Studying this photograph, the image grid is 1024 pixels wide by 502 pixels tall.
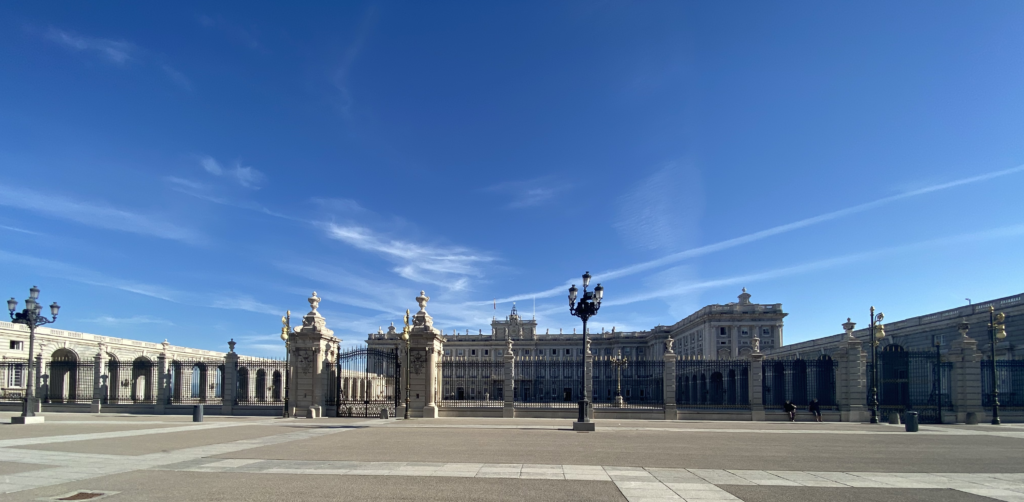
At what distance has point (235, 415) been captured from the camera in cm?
3609

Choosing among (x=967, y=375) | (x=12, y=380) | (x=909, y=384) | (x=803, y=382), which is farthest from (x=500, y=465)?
(x=12, y=380)

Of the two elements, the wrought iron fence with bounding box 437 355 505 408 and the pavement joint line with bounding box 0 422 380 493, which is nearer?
the pavement joint line with bounding box 0 422 380 493

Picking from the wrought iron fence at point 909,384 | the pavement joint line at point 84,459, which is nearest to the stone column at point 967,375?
the wrought iron fence at point 909,384

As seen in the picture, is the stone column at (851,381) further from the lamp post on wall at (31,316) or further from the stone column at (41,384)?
the stone column at (41,384)

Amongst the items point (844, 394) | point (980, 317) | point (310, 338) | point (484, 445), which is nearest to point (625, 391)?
point (980, 317)

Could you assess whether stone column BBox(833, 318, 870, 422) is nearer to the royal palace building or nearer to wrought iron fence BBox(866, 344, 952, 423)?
wrought iron fence BBox(866, 344, 952, 423)

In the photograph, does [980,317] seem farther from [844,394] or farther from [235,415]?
[235,415]

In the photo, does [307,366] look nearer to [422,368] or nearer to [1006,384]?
[422,368]

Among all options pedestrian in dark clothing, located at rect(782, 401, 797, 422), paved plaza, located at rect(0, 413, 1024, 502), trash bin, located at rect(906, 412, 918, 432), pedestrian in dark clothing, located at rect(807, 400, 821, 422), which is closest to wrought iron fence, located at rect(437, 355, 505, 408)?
paved plaza, located at rect(0, 413, 1024, 502)

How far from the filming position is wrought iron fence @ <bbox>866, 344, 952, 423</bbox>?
3509 centimetres

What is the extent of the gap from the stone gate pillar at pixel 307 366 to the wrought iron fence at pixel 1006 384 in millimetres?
36105

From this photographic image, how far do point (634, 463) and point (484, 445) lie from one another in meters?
5.61

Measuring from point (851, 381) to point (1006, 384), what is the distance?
18120 mm

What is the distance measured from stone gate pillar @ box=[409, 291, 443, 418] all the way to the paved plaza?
329 inches
